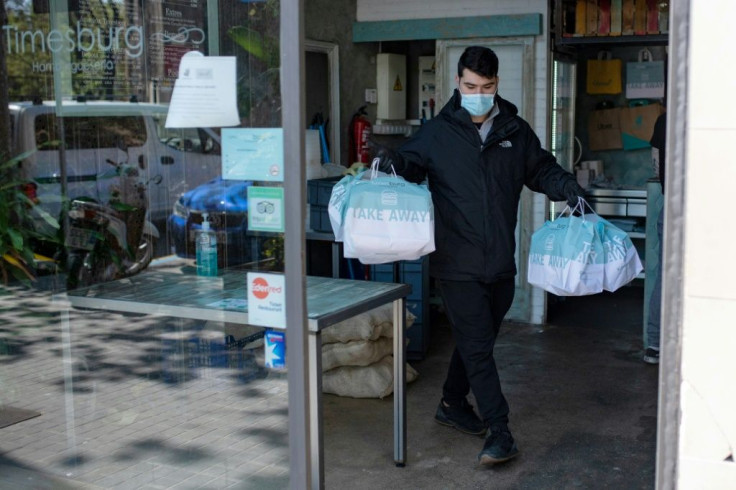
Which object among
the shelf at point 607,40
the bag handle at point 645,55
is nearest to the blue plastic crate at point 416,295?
the shelf at point 607,40

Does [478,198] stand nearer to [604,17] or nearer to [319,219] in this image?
[319,219]

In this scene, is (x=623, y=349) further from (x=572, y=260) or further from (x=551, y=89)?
(x=572, y=260)

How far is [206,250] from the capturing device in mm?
3438

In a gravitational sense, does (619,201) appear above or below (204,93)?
below

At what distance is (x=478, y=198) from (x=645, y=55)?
16.3 ft

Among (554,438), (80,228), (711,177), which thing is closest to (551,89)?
(554,438)

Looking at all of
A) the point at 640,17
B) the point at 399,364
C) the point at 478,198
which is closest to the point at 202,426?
the point at 399,364

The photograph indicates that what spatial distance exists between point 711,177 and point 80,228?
Answer: 2685 mm

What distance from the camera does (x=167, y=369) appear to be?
3617 millimetres

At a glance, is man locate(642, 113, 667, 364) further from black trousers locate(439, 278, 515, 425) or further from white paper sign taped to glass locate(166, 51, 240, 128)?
white paper sign taped to glass locate(166, 51, 240, 128)

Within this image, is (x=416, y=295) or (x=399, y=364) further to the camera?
(x=416, y=295)

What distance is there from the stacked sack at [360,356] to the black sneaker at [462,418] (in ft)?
1.59

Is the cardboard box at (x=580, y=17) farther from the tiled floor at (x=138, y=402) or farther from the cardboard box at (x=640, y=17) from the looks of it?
the tiled floor at (x=138, y=402)

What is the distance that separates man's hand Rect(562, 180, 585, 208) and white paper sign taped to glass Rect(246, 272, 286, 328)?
1632 mm
